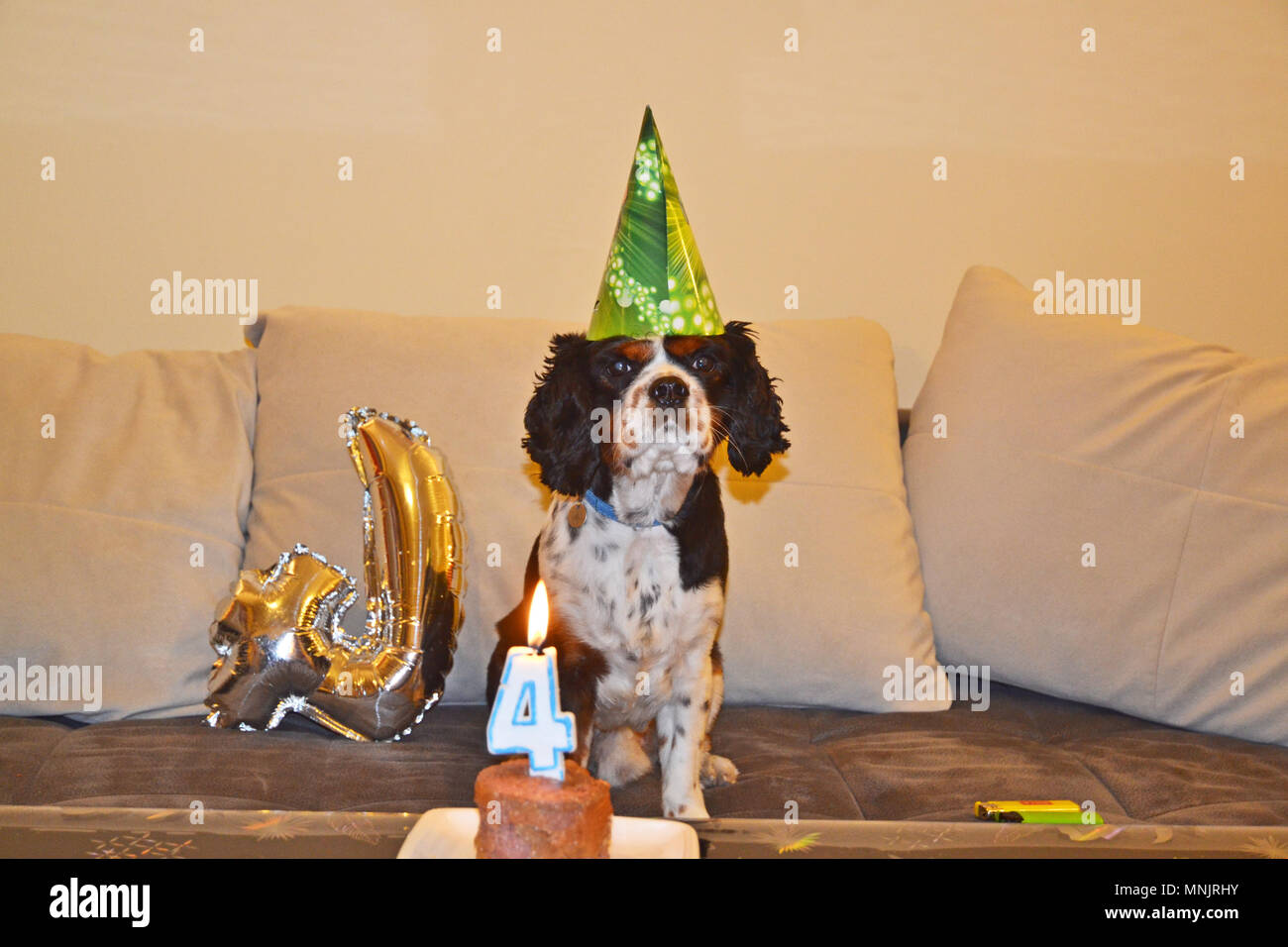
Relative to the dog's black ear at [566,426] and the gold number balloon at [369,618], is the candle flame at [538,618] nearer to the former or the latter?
the dog's black ear at [566,426]

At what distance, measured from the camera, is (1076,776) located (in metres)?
1.68

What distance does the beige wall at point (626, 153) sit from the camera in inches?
105

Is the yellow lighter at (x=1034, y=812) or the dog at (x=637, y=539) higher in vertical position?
the dog at (x=637, y=539)

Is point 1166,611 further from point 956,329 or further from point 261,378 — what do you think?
point 261,378

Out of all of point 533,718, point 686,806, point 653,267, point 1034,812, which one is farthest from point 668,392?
point 533,718

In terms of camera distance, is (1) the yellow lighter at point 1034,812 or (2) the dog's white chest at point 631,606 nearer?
(1) the yellow lighter at point 1034,812

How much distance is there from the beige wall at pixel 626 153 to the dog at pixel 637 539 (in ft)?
3.26

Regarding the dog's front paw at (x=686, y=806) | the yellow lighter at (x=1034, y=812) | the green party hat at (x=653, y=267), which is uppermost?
the green party hat at (x=653, y=267)

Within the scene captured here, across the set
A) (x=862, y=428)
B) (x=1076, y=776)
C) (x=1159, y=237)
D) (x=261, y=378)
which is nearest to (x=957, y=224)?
(x=1159, y=237)

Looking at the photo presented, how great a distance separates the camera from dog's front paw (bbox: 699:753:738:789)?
177 centimetres

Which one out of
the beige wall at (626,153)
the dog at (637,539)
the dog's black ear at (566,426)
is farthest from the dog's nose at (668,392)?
the beige wall at (626,153)

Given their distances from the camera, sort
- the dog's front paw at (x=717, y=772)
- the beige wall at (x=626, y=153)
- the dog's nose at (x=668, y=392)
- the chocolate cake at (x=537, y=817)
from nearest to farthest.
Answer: the chocolate cake at (x=537, y=817) < the dog's nose at (x=668, y=392) < the dog's front paw at (x=717, y=772) < the beige wall at (x=626, y=153)

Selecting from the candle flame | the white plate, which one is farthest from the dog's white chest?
the candle flame

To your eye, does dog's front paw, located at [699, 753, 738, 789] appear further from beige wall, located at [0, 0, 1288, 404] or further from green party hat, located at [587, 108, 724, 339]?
beige wall, located at [0, 0, 1288, 404]
